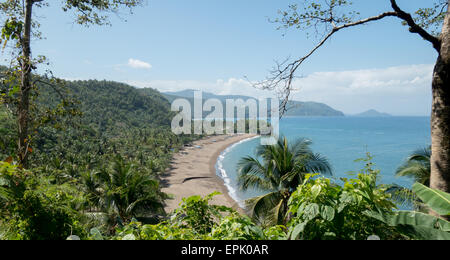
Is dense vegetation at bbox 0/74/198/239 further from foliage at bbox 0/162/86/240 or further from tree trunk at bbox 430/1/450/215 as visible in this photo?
tree trunk at bbox 430/1/450/215

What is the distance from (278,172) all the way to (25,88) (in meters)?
6.34

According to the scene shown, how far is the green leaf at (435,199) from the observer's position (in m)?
2.02

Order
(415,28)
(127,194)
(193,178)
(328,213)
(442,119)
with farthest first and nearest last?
(193,178) → (127,194) → (415,28) → (442,119) → (328,213)

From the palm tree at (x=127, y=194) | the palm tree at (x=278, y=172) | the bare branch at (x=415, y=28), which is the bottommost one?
the palm tree at (x=127, y=194)

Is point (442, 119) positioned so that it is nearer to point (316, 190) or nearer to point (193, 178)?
point (316, 190)

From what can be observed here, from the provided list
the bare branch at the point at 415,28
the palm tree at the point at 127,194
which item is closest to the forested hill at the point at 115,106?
the palm tree at the point at 127,194

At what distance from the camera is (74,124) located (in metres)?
4.67

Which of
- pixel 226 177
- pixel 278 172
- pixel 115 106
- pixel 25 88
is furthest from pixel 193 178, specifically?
pixel 115 106

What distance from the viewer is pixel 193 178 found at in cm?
3703

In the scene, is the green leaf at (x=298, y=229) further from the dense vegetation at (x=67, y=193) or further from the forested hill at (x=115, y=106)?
the forested hill at (x=115, y=106)

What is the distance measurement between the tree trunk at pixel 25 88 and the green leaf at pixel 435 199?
4811 mm

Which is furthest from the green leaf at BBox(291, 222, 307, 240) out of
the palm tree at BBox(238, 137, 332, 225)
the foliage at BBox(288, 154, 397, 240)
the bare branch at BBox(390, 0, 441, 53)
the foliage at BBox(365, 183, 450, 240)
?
the palm tree at BBox(238, 137, 332, 225)
